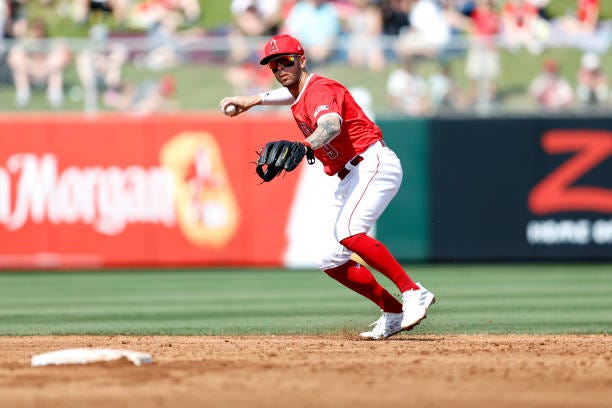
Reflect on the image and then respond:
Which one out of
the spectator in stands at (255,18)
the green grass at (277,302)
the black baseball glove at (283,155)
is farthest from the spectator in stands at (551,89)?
the black baseball glove at (283,155)

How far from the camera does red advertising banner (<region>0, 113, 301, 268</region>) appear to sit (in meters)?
15.6

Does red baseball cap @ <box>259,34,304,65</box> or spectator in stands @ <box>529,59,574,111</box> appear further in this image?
spectator in stands @ <box>529,59,574,111</box>

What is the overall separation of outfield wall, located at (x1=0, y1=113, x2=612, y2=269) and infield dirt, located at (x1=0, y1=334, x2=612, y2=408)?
7.63 meters

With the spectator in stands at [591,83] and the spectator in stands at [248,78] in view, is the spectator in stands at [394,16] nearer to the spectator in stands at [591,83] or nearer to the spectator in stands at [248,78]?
the spectator in stands at [248,78]

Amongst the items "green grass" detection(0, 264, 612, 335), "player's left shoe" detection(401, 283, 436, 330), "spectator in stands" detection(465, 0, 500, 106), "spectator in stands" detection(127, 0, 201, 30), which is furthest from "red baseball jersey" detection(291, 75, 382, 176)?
"spectator in stands" detection(127, 0, 201, 30)

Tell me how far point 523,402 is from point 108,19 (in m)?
12.5

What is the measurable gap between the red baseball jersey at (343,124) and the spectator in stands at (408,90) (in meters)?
7.70

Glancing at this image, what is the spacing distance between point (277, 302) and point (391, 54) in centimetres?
524

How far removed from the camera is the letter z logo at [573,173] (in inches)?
611

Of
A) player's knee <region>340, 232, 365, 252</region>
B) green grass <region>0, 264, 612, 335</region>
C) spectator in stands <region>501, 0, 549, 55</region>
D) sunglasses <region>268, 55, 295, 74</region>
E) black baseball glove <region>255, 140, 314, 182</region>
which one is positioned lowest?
green grass <region>0, 264, 612, 335</region>

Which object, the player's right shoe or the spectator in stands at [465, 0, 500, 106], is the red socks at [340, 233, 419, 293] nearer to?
the player's right shoe

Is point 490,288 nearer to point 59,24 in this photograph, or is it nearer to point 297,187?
point 297,187

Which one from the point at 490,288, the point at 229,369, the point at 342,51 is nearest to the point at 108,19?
the point at 342,51

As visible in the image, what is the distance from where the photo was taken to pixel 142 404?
5367 millimetres
